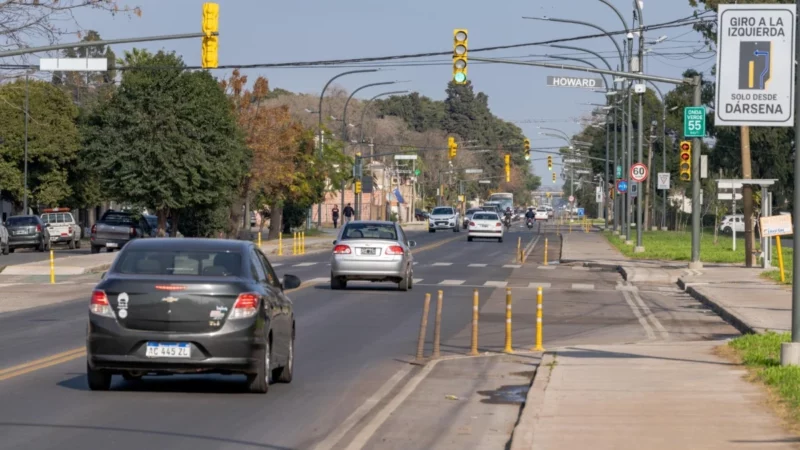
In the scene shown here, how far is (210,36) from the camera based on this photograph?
30.4 m

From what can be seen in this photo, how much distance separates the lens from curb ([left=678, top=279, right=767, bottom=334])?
20445 mm

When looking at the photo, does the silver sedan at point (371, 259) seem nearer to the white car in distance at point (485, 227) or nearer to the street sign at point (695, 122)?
the street sign at point (695, 122)

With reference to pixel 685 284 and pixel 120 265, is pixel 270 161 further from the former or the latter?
pixel 120 265

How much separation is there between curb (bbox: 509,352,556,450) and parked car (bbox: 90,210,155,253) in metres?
39.0

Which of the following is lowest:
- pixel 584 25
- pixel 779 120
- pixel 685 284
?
pixel 685 284

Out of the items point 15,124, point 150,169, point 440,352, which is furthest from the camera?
point 15,124

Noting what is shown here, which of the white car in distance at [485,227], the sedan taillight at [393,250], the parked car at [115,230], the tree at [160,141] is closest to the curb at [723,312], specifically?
the sedan taillight at [393,250]

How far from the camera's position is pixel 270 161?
6562cm

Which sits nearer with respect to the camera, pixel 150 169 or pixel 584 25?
pixel 584 25

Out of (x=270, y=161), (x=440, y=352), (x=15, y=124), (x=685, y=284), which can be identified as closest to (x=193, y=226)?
(x=270, y=161)

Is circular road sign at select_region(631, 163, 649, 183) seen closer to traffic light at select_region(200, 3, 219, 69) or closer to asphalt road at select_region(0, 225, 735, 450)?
asphalt road at select_region(0, 225, 735, 450)

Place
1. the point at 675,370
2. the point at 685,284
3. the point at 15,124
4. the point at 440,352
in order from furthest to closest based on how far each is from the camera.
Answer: the point at 15,124
the point at 685,284
the point at 440,352
the point at 675,370

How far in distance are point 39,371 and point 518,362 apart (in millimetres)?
5801

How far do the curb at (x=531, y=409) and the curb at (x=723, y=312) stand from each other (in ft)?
18.2
